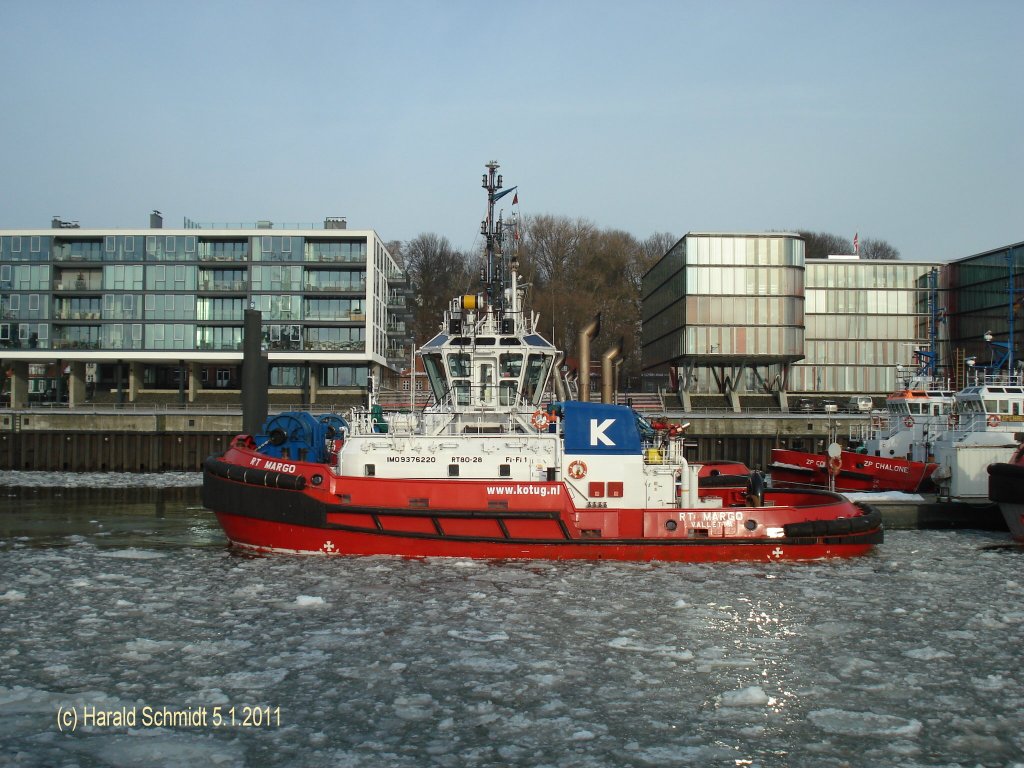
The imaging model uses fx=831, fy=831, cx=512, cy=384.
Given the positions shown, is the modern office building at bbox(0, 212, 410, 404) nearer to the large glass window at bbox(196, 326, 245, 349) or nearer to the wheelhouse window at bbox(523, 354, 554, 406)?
the large glass window at bbox(196, 326, 245, 349)

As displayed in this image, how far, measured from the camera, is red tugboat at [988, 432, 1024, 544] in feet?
47.2

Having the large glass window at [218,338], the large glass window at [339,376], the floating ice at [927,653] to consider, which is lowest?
the floating ice at [927,653]

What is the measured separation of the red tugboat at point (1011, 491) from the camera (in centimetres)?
1438

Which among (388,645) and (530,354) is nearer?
(388,645)

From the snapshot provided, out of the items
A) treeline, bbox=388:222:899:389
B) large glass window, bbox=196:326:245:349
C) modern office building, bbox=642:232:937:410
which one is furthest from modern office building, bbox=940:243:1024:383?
large glass window, bbox=196:326:245:349

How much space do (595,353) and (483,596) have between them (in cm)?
3786

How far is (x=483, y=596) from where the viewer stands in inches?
392

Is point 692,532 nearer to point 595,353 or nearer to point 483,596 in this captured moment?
point 483,596

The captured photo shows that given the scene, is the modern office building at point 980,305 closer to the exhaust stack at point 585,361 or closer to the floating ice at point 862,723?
the exhaust stack at point 585,361

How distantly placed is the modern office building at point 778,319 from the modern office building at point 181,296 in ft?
47.8

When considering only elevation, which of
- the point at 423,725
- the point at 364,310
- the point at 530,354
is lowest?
the point at 423,725

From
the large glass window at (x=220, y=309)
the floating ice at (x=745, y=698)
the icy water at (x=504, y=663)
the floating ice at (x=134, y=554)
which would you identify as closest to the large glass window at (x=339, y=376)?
the large glass window at (x=220, y=309)

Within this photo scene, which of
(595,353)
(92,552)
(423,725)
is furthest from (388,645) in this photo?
(595,353)

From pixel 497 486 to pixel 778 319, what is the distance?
84.8ft
